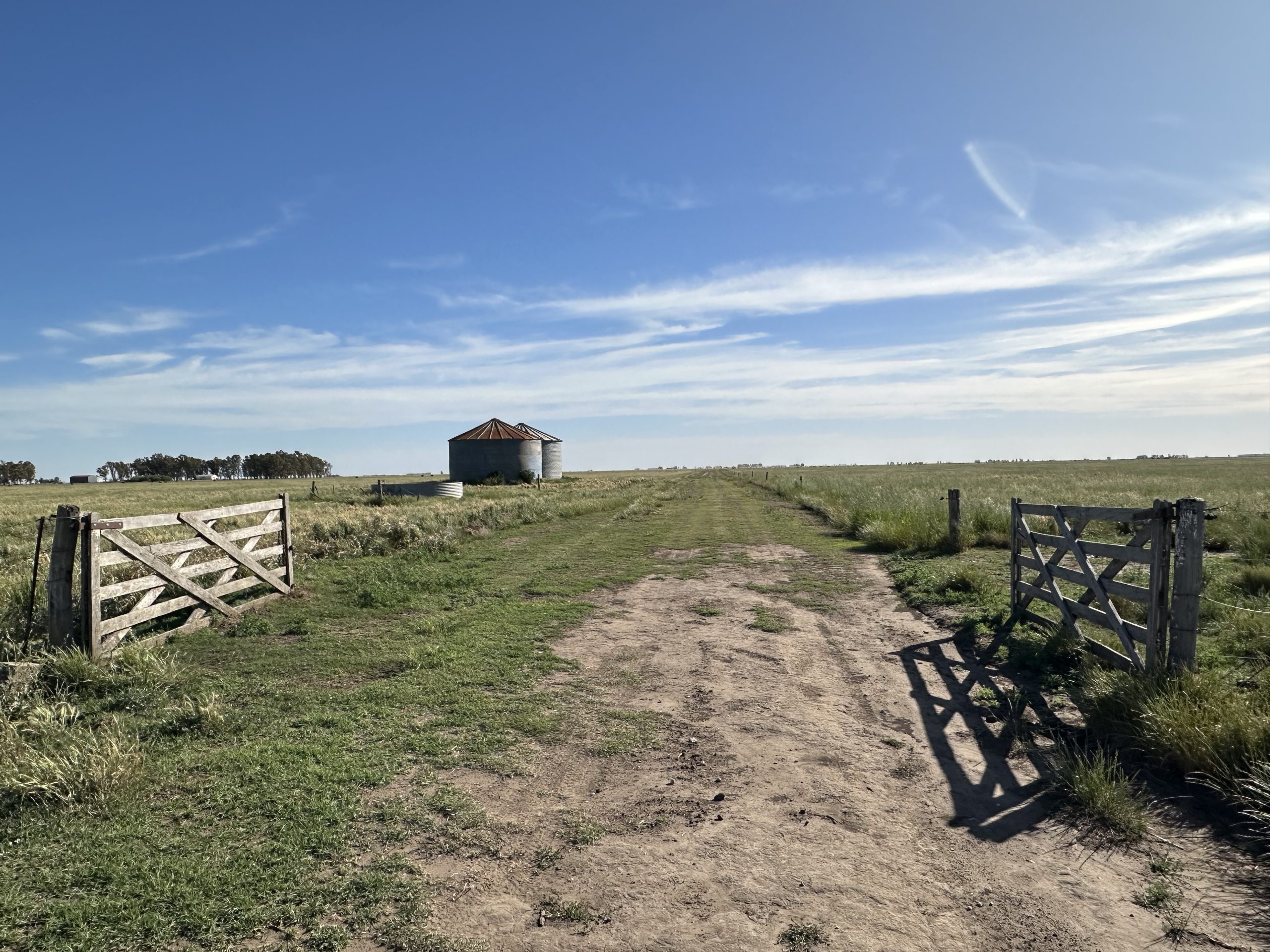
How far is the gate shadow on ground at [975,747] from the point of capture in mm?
4449

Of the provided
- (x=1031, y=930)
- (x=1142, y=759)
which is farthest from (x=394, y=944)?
(x=1142, y=759)

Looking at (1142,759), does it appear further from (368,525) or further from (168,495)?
(168,495)

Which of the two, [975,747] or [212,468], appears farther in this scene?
[212,468]

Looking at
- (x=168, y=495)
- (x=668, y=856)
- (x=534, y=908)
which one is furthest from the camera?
(x=168, y=495)

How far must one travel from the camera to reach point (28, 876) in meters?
3.67

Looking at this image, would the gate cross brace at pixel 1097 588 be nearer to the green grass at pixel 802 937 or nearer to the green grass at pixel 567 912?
the green grass at pixel 802 937

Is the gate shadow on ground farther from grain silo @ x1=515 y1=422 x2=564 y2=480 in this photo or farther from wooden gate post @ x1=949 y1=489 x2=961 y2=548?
grain silo @ x1=515 y1=422 x2=564 y2=480

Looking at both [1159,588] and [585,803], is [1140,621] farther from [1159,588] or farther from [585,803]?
[585,803]

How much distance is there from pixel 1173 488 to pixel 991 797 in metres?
42.5

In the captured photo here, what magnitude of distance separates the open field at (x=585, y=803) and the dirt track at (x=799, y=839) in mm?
20

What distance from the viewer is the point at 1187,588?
579 cm

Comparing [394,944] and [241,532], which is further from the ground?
[241,532]

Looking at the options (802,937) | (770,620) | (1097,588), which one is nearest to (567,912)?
(802,937)

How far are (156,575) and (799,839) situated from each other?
27.2 ft
